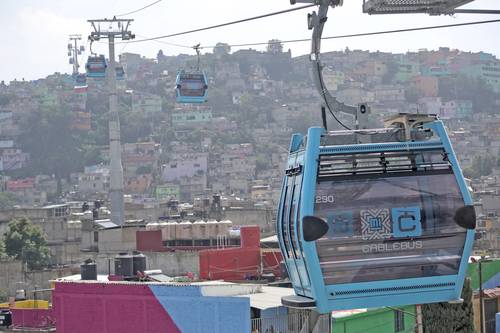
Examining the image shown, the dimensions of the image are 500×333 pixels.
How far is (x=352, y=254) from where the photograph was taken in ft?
44.6

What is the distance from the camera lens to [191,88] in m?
57.2

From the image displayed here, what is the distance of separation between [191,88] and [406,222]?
144ft

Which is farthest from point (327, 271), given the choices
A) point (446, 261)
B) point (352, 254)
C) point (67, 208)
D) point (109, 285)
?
point (67, 208)

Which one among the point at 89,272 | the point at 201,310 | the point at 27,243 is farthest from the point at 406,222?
the point at 27,243

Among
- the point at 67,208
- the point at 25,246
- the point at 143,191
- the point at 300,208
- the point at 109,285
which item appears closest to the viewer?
the point at 300,208

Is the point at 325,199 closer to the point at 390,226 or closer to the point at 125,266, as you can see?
the point at 390,226

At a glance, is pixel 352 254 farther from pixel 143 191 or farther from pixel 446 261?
pixel 143 191

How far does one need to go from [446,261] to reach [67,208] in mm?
89842

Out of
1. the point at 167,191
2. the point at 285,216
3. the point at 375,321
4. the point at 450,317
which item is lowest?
the point at 167,191

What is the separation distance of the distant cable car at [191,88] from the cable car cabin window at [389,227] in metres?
42.3

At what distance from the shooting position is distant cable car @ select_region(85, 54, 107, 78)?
7200cm

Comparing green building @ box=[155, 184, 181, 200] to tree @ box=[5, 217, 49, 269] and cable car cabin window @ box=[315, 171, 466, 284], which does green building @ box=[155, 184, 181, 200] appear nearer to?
tree @ box=[5, 217, 49, 269]

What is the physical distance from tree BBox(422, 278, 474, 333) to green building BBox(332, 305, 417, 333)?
0.33 meters

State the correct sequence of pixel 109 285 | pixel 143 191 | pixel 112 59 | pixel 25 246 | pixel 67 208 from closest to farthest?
pixel 109 285, pixel 25 246, pixel 112 59, pixel 67 208, pixel 143 191
